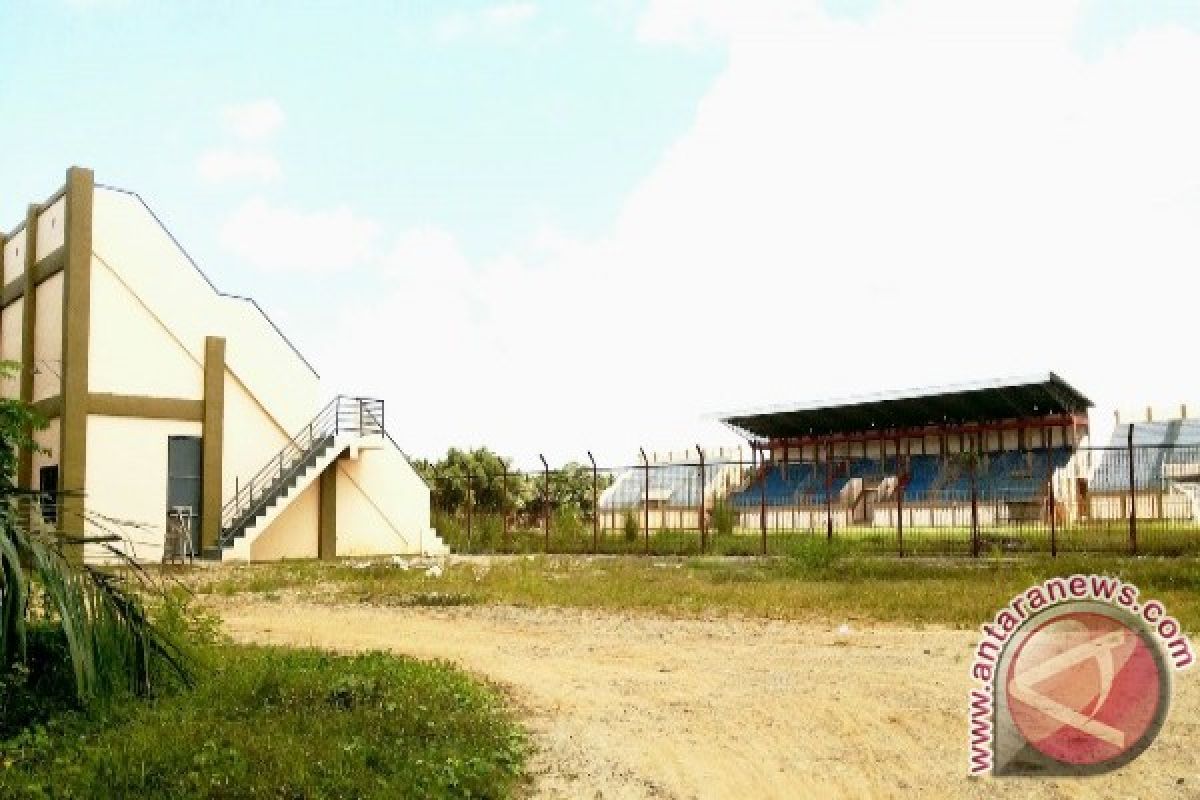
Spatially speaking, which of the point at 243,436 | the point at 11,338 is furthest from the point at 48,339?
the point at 243,436

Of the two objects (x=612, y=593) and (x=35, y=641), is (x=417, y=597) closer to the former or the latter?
(x=612, y=593)

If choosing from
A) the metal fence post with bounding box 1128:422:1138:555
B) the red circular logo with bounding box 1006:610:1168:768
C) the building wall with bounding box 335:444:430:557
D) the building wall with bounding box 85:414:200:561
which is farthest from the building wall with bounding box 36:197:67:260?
the red circular logo with bounding box 1006:610:1168:768

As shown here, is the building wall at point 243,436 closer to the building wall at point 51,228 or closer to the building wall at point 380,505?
the building wall at point 380,505

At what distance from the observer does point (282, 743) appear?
6496 mm

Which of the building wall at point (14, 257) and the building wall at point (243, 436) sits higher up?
the building wall at point (14, 257)

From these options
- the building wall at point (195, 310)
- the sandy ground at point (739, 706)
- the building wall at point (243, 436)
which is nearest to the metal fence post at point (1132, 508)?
the sandy ground at point (739, 706)

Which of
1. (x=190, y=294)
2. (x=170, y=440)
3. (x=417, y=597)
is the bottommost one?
(x=417, y=597)

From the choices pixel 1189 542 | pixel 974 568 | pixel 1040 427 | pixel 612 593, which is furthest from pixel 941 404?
pixel 612 593

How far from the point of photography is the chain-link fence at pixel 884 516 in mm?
22484

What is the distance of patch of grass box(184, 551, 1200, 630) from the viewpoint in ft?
45.8

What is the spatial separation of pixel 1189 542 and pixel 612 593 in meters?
11.9

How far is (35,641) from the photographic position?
7.58 meters

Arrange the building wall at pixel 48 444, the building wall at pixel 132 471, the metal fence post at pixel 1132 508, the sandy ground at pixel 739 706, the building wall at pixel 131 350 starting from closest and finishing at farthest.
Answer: the sandy ground at pixel 739 706 < the metal fence post at pixel 1132 508 < the building wall at pixel 132 471 < the building wall at pixel 48 444 < the building wall at pixel 131 350

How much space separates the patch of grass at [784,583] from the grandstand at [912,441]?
43.6ft
